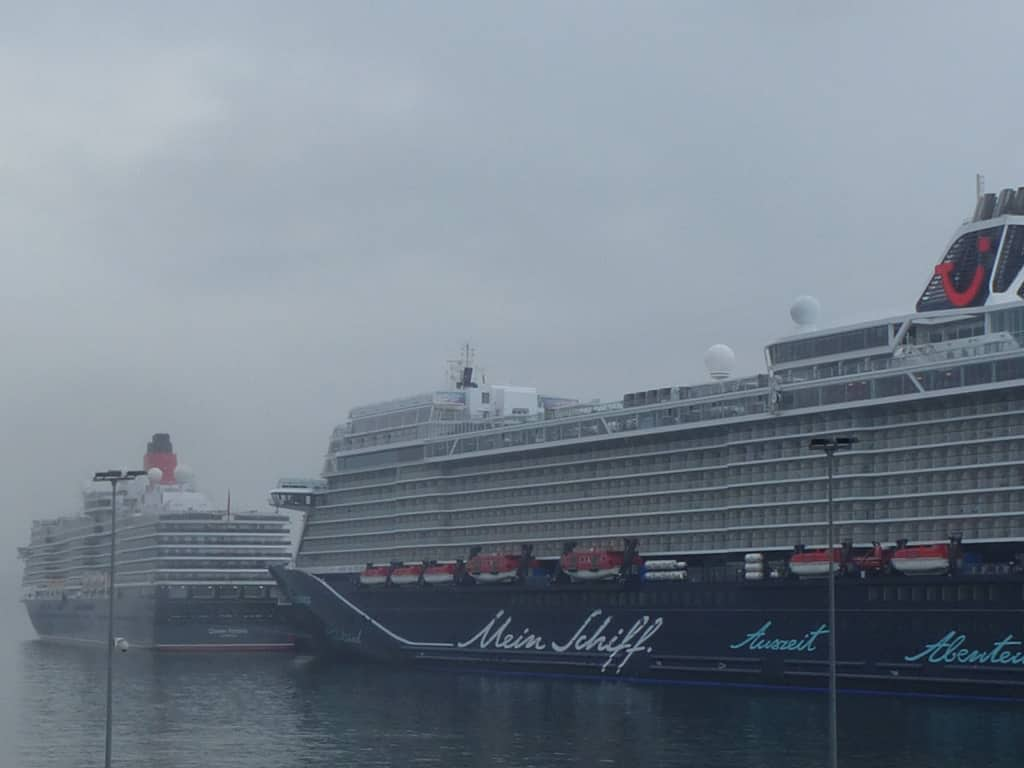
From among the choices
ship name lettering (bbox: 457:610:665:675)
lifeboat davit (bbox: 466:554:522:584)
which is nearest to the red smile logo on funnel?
ship name lettering (bbox: 457:610:665:675)

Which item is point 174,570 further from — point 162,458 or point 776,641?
point 776,641

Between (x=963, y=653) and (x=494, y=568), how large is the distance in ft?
98.4

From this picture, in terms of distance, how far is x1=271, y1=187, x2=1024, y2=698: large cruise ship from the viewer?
6088 cm

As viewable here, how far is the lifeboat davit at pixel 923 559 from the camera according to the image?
6031cm

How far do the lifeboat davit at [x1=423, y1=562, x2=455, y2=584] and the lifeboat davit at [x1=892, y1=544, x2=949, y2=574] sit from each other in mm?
30821

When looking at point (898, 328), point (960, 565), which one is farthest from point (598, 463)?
point (960, 565)

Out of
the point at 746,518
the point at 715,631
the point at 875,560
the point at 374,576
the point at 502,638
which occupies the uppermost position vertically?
the point at 746,518

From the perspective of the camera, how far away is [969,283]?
6575cm

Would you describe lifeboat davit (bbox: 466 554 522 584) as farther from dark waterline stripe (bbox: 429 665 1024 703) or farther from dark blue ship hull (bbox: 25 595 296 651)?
dark blue ship hull (bbox: 25 595 296 651)

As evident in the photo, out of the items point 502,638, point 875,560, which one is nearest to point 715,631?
point 875,560

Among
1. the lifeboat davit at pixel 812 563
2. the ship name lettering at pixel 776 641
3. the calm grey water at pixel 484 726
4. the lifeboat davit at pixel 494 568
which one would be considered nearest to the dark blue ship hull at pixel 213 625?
the lifeboat davit at pixel 494 568

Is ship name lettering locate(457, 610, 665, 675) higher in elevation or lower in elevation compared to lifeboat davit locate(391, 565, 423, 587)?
lower

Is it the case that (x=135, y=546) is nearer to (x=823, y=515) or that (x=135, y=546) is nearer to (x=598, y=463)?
(x=598, y=463)

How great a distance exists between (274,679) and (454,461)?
53.4ft
